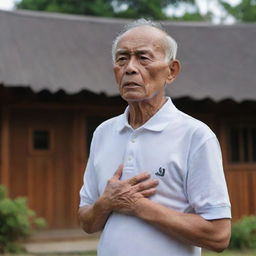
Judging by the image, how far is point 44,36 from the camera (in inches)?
409

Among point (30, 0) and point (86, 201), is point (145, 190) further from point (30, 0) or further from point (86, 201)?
point (30, 0)

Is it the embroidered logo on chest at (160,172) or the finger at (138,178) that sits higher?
the embroidered logo on chest at (160,172)

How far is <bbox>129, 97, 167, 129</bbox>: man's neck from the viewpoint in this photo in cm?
186

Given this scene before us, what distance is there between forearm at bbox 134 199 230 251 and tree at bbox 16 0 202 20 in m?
23.1

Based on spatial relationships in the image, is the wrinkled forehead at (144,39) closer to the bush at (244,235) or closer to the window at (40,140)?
the bush at (244,235)

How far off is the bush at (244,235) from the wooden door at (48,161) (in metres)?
2.95

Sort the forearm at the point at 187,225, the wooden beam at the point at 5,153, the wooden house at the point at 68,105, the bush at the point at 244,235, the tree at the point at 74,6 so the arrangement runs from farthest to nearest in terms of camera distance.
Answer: the tree at the point at 74,6 → the wooden house at the point at 68,105 → the wooden beam at the point at 5,153 → the bush at the point at 244,235 → the forearm at the point at 187,225

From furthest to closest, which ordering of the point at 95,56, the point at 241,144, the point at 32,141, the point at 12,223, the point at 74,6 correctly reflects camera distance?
the point at 74,6, the point at 241,144, the point at 95,56, the point at 32,141, the point at 12,223

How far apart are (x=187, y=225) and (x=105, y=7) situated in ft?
78.7

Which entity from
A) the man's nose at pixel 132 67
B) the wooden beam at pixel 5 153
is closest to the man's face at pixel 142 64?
the man's nose at pixel 132 67

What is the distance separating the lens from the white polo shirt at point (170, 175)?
167cm

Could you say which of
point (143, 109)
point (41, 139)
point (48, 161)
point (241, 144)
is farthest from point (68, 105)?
point (143, 109)

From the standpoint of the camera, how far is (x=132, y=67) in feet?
5.87

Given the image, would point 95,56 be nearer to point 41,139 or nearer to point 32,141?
point 41,139
